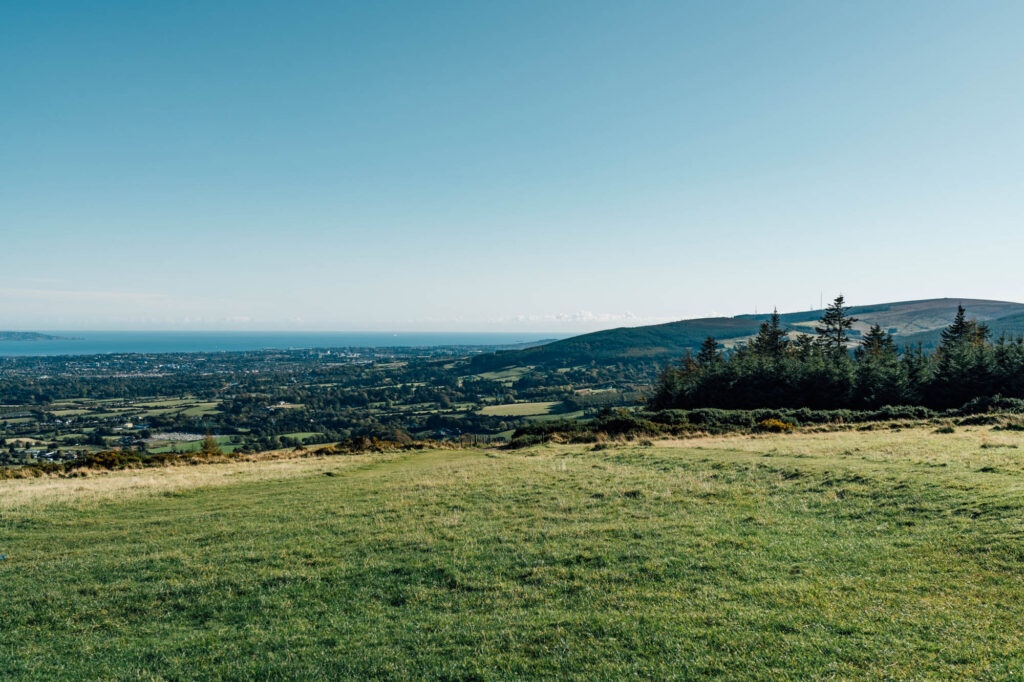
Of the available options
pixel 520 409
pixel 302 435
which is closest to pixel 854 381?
pixel 520 409

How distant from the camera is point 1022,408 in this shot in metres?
35.5

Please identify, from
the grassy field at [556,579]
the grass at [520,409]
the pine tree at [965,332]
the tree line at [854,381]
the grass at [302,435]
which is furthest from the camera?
the grass at [520,409]

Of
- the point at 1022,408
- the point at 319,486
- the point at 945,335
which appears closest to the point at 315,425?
the point at 319,486

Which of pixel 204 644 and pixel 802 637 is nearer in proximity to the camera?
pixel 802 637

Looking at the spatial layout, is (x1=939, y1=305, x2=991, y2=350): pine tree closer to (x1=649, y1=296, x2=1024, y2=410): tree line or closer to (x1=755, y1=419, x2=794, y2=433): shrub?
(x1=649, y1=296, x2=1024, y2=410): tree line

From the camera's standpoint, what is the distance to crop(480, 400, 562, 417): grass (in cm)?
11300

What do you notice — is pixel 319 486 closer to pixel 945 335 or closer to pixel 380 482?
pixel 380 482

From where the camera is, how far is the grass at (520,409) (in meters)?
113

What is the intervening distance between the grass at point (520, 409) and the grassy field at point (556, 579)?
9308 centimetres

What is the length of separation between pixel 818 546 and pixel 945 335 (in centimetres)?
9039

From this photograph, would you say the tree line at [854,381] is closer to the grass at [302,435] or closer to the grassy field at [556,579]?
the grassy field at [556,579]

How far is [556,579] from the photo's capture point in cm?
1072

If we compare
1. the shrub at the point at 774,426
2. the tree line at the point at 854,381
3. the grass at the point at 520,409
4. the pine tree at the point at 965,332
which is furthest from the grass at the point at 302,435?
the pine tree at the point at 965,332

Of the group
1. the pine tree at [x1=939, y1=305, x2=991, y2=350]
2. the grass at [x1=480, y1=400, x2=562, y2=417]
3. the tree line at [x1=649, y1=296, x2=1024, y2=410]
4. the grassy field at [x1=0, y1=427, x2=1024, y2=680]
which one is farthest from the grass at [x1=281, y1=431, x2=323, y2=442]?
→ the pine tree at [x1=939, y1=305, x2=991, y2=350]
